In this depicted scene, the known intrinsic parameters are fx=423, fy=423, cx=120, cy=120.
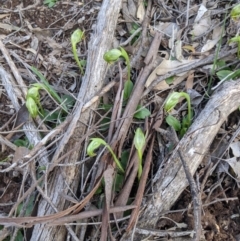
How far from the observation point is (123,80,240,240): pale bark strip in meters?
1.29

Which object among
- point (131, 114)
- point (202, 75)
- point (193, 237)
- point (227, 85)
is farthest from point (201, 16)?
point (193, 237)

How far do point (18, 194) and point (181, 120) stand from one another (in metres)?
0.60

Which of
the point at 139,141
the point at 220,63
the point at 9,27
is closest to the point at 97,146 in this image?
the point at 139,141

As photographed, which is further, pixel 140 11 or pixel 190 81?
pixel 140 11

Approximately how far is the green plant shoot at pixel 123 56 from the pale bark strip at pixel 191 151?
26 centimetres

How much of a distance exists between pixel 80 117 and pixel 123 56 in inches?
10.1

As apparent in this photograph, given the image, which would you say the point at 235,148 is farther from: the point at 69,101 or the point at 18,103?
the point at 18,103

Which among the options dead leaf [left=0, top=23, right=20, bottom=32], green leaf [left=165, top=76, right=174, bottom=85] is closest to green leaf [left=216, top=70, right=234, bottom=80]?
green leaf [left=165, top=76, right=174, bottom=85]

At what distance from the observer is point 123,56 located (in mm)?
1448

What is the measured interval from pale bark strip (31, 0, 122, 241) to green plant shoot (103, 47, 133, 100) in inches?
3.8

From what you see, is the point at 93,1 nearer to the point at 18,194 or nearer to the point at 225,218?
the point at 18,194

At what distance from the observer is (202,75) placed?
1556 millimetres

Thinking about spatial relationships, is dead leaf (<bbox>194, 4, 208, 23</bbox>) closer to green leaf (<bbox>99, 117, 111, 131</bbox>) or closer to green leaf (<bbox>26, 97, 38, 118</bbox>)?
green leaf (<bbox>99, 117, 111, 131</bbox>)

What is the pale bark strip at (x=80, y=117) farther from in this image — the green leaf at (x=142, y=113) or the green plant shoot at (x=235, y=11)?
the green plant shoot at (x=235, y=11)
